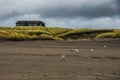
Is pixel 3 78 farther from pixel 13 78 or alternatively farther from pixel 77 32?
pixel 77 32

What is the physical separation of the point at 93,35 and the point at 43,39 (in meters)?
12.1

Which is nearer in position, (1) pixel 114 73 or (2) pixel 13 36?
(1) pixel 114 73

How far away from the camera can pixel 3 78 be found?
2217 centimetres

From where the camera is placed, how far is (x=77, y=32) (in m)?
79.7

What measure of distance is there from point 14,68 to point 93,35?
172ft

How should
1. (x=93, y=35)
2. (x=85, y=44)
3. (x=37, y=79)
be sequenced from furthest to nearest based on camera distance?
(x=93, y=35)
(x=85, y=44)
(x=37, y=79)

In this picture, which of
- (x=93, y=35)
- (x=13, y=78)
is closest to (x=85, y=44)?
(x=93, y=35)

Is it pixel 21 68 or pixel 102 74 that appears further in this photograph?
pixel 21 68

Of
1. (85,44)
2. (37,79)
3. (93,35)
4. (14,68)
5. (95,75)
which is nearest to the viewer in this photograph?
(37,79)

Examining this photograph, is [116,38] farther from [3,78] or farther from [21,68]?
[3,78]

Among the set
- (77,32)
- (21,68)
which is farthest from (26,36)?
(21,68)

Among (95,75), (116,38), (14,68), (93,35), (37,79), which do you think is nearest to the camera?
(37,79)

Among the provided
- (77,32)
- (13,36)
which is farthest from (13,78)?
(77,32)

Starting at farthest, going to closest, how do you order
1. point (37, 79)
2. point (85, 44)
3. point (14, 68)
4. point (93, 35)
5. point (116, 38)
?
point (93, 35)
point (116, 38)
point (85, 44)
point (14, 68)
point (37, 79)
